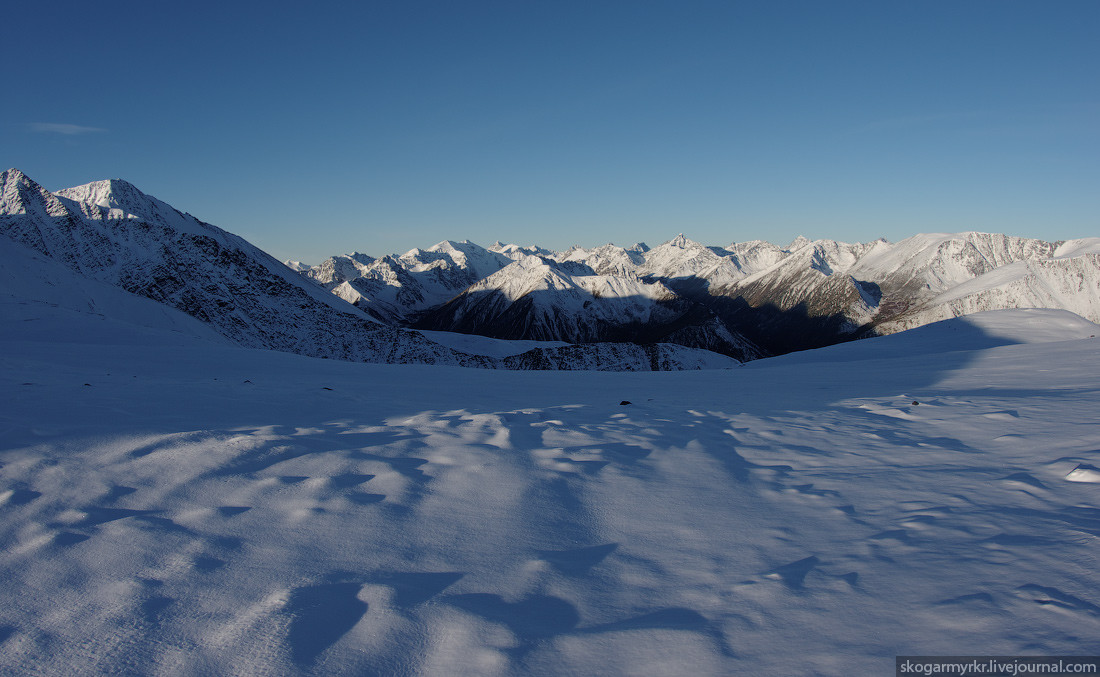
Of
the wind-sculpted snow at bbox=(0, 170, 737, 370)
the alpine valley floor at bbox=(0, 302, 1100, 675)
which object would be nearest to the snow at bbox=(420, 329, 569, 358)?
the wind-sculpted snow at bbox=(0, 170, 737, 370)

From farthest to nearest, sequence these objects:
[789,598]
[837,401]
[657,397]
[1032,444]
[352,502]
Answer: [657,397], [837,401], [1032,444], [352,502], [789,598]

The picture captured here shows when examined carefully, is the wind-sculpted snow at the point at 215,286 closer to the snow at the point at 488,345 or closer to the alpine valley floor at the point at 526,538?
the snow at the point at 488,345

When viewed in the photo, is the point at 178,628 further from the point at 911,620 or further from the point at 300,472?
the point at 911,620

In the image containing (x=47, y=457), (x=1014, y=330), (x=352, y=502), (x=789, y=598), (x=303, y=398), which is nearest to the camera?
(x=789, y=598)

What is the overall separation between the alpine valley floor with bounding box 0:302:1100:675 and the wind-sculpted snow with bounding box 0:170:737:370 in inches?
3660

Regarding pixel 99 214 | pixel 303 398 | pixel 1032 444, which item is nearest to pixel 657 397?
pixel 1032 444

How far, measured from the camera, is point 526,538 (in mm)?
5457

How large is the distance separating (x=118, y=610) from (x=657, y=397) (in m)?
12.9

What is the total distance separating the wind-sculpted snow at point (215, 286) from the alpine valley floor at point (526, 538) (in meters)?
93.0

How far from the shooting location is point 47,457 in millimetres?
6695

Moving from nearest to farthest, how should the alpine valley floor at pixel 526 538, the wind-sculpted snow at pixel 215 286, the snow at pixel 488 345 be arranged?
the alpine valley floor at pixel 526 538, the wind-sculpted snow at pixel 215 286, the snow at pixel 488 345

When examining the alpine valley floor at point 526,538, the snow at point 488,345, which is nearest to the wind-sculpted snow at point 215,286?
the snow at point 488,345

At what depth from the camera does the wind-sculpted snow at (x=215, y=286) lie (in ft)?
358

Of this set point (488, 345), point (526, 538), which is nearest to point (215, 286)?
point (488, 345)
